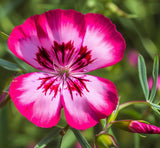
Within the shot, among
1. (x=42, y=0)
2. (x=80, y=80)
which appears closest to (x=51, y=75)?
(x=80, y=80)

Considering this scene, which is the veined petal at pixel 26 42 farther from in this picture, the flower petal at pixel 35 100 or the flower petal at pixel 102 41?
the flower petal at pixel 102 41

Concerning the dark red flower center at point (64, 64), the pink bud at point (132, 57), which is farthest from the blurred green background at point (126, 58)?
the dark red flower center at point (64, 64)

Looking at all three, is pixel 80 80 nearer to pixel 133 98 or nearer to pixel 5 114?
pixel 5 114

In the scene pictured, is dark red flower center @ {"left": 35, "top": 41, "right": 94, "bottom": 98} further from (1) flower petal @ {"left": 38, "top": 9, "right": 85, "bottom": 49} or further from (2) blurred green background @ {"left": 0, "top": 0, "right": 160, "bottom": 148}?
(2) blurred green background @ {"left": 0, "top": 0, "right": 160, "bottom": 148}

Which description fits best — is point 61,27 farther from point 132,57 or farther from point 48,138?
point 132,57

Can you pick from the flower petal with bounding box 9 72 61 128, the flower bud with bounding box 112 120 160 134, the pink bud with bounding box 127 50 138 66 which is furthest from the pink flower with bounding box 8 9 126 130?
the pink bud with bounding box 127 50 138 66

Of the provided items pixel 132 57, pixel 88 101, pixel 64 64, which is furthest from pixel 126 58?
pixel 88 101
